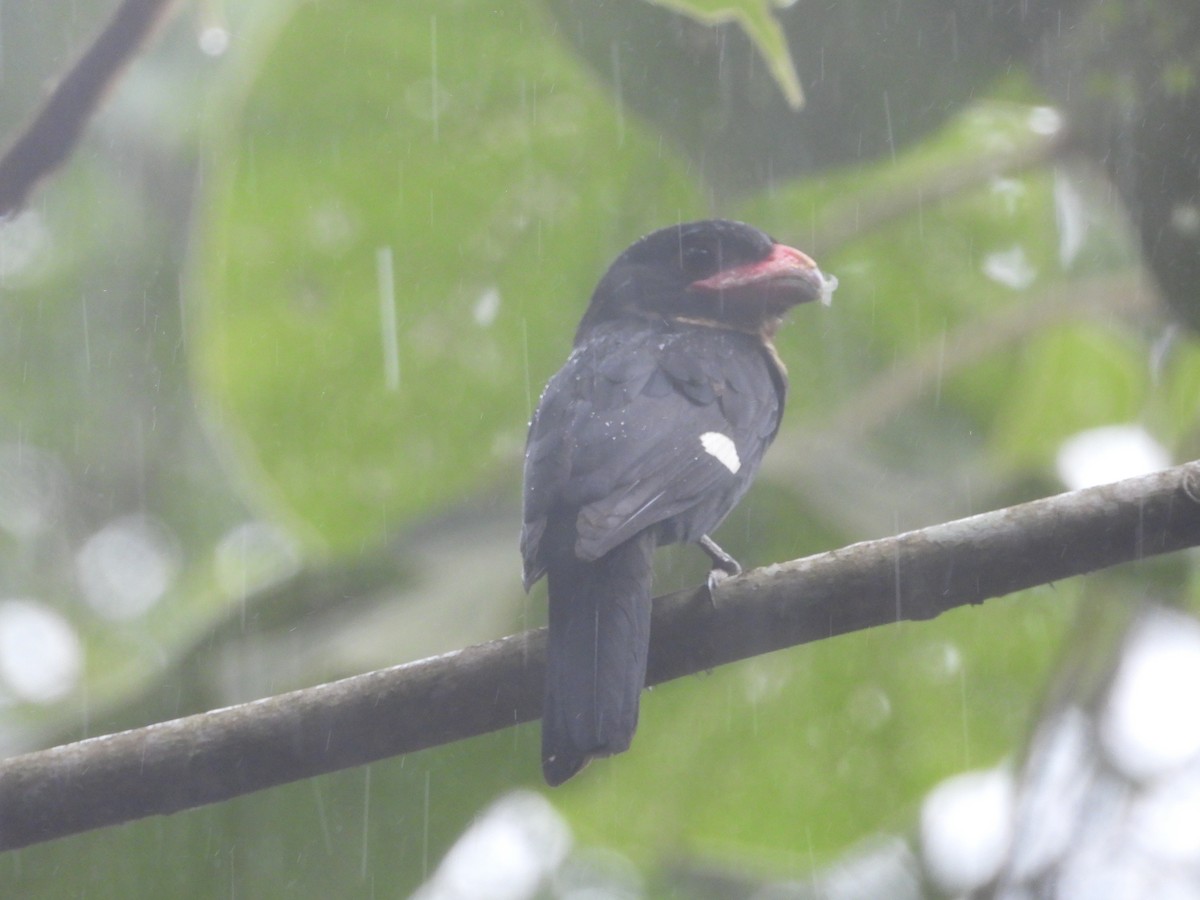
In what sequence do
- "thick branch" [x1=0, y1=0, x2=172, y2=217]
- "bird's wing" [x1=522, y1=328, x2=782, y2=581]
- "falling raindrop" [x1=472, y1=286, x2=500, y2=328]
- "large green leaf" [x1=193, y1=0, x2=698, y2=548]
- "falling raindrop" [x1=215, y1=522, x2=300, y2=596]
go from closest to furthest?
"thick branch" [x1=0, y1=0, x2=172, y2=217]
"bird's wing" [x1=522, y1=328, x2=782, y2=581]
"large green leaf" [x1=193, y1=0, x2=698, y2=548]
"falling raindrop" [x1=472, y1=286, x2=500, y2=328]
"falling raindrop" [x1=215, y1=522, x2=300, y2=596]

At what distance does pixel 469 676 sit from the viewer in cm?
166

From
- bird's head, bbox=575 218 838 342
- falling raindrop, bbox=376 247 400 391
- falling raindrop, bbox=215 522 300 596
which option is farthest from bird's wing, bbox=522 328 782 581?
falling raindrop, bbox=215 522 300 596

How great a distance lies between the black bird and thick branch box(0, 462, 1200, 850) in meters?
0.12

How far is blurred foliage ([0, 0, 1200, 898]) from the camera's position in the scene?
2.12 meters

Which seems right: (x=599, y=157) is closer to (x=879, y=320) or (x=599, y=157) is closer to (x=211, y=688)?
(x=879, y=320)

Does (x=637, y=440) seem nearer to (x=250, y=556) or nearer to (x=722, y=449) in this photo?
(x=722, y=449)

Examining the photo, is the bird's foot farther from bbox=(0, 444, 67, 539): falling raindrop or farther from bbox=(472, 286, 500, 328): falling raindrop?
bbox=(0, 444, 67, 539): falling raindrop

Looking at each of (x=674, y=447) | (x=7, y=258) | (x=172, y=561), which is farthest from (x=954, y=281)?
(x=7, y=258)

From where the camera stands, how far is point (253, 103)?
2473mm

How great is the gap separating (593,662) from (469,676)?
14cm

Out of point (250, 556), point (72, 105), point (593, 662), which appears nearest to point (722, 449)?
point (593, 662)

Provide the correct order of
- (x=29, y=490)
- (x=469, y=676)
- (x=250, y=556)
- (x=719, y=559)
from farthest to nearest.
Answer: (x=29, y=490) < (x=250, y=556) < (x=719, y=559) < (x=469, y=676)

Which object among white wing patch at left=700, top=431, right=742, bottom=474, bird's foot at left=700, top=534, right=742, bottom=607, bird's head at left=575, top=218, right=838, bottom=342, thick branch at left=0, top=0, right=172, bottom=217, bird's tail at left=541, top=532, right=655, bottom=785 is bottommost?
bird's foot at left=700, top=534, right=742, bottom=607

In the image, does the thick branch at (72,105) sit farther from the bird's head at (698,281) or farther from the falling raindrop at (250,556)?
the falling raindrop at (250,556)
